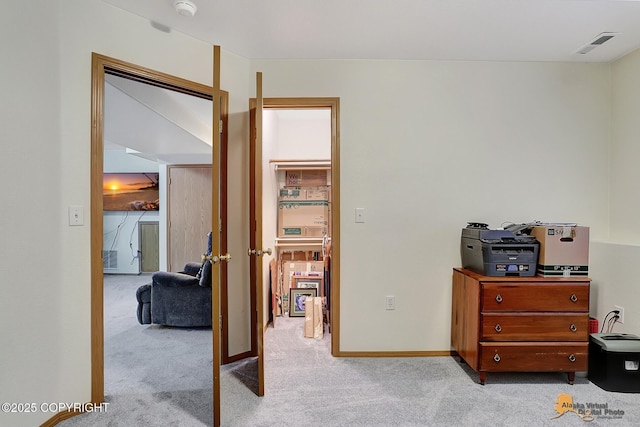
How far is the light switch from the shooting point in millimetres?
1897

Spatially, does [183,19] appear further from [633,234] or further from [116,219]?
[116,219]

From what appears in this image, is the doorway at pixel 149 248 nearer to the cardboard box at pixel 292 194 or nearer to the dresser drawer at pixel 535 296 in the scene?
the cardboard box at pixel 292 194

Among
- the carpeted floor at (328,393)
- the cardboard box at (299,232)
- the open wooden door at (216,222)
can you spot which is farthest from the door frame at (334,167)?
the cardboard box at (299,232)

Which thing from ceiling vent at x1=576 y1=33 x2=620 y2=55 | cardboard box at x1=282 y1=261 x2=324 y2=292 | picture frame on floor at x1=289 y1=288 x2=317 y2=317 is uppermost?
ceiling vent at x1=576 y1=33 x2=620 y2=55

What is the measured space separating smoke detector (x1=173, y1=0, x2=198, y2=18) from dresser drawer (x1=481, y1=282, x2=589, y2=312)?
2614 millimetres

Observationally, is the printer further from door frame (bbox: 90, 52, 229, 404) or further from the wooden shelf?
door frame (bbox: 90, 52, 229, 404)

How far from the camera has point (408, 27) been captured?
223cm

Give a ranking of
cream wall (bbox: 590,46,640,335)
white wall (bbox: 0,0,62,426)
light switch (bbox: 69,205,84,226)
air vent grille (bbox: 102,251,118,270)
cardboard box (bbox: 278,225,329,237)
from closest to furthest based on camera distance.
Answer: white wall (bbox: 0,0,62,426) → light switch (bbox: 69,205,84,226) → cream wall (bbox: 590,46,640,335) → cardboard box (bbox: 278,225,329,237) → air vent grille (bbox: 102,251,118,270)

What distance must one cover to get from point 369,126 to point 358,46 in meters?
0.61

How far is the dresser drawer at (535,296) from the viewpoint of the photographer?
88.6 inches


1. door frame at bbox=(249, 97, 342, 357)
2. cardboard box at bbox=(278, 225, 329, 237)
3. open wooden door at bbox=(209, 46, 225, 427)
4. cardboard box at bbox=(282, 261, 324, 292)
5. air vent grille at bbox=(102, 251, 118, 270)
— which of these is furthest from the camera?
air vent grille at bbox=(102, 251, 118, 270)

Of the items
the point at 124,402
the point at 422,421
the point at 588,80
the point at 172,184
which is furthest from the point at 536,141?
the point at 172,184

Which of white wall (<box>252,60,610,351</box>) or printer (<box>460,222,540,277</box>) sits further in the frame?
white wall (<box>252,60,610,351</box>)

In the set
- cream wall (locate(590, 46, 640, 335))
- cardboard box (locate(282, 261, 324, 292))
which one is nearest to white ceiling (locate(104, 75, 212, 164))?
cardboard box (locate(282, 261, 324, 292))
